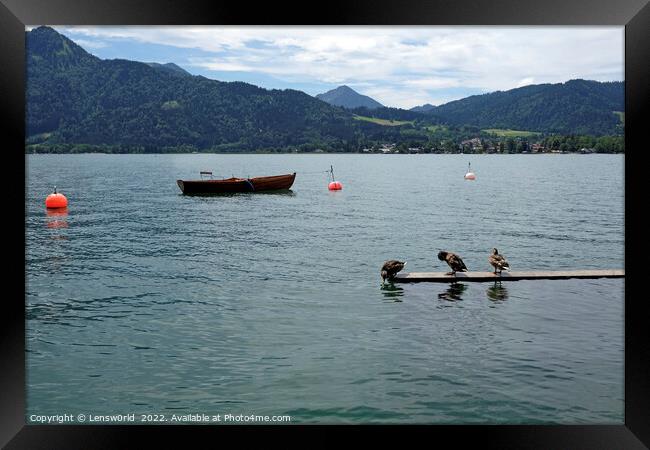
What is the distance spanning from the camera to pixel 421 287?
17.8m

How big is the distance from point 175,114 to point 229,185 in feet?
430

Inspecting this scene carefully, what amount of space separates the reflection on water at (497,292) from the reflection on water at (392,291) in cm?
228

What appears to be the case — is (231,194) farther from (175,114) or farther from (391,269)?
(175,114)

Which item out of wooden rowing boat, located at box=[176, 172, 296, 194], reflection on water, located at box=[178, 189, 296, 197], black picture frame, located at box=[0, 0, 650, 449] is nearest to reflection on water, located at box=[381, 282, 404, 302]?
black picture frame, located at box=[0, 0, 650, 449]

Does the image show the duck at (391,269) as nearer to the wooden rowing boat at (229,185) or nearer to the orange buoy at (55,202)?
the orange buoy at (55,202)

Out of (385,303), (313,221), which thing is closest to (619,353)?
(385,303)

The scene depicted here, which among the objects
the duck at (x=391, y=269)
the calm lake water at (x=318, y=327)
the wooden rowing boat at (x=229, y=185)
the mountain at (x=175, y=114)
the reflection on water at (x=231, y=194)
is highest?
the mountain at (x=175, y=114)

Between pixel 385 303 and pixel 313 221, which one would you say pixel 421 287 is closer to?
pixel 385 303

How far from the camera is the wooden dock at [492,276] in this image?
1759 cm

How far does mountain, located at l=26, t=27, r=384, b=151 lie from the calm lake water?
5721 inches

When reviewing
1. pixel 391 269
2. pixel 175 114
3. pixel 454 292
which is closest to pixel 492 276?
pixel 454 292

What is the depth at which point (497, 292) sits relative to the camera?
17203 mm

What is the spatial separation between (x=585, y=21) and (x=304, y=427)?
449cm

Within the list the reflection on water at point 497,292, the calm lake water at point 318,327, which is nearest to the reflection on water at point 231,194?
the calm lake water at point 318,327
